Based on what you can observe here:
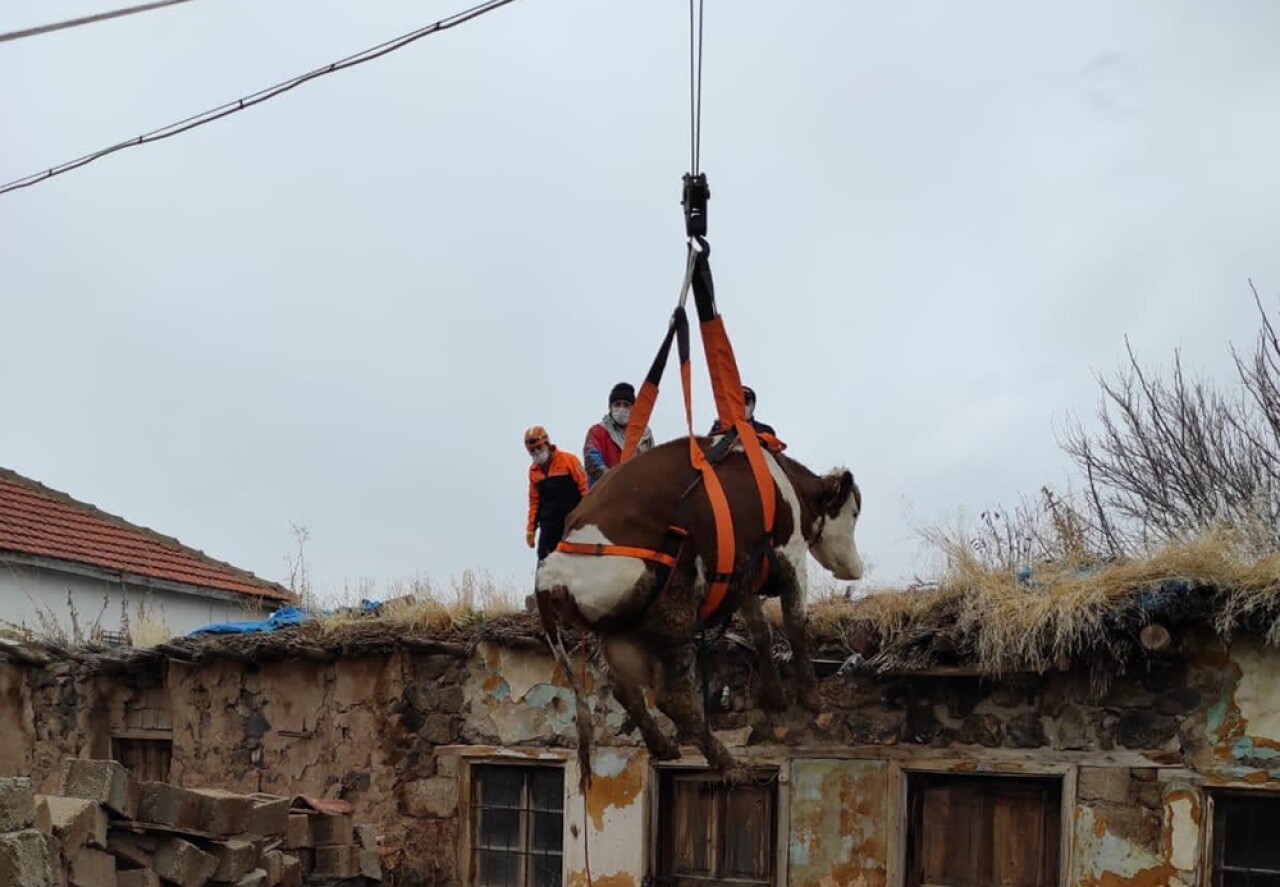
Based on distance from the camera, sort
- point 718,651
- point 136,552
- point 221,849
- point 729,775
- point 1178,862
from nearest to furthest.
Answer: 1. point 729,775
2. point 1178,862
3. point 221,849
4. point 718,651
5. point 136,552

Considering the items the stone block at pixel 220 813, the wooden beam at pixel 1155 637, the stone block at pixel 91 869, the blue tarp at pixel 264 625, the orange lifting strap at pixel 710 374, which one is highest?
the orange lifting strap at pixel 710 374

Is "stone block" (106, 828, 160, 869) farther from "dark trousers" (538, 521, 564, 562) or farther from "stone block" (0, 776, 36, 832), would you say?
"dark trousers" (538, 521, 564, 562)

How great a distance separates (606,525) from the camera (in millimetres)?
6297

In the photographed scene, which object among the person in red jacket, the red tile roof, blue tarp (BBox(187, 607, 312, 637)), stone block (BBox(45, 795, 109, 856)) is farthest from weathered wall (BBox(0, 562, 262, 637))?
the person in red jacket

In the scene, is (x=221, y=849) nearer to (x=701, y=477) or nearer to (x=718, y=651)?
(x=718, y=651)

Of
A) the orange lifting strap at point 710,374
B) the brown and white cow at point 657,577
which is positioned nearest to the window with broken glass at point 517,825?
the brown and white cow at point 657,577

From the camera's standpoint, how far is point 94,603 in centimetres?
1847

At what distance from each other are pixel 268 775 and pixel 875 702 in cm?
493

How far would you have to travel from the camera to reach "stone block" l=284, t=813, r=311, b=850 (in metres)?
9.52

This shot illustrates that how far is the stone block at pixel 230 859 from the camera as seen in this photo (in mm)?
8695

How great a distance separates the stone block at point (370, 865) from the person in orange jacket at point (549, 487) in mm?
2700

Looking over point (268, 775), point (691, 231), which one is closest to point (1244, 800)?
point (691, 231)

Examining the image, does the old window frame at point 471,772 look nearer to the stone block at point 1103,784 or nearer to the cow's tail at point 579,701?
the cow's tail at point 579,701

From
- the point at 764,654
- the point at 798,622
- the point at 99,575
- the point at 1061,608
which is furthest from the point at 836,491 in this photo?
the point at 99,575
